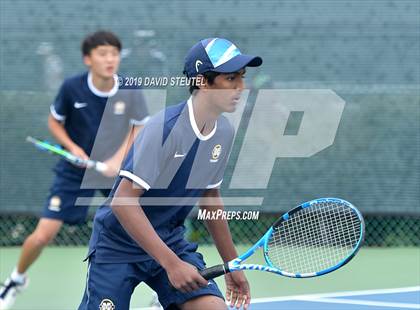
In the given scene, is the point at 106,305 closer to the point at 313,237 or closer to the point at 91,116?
the point at 313,237

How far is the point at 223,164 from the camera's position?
14.0 feet

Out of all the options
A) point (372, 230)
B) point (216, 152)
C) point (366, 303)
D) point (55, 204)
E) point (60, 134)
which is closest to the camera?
point (216, 152)

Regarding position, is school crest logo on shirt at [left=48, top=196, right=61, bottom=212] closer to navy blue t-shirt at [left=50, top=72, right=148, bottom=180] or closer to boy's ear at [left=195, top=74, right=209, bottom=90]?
navy blue t-shirt at [left=50, top=72, right=148, bottom=180]

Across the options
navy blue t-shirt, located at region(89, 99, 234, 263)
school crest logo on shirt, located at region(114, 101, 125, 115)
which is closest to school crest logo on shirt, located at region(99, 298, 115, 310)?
navy blue t-shirt, located at region(89, 99, 234, 263)

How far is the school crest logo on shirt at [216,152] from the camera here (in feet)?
13.6

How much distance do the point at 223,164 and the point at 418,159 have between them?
4.27 metres

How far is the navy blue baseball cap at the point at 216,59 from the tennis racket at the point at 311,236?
1.94 feet

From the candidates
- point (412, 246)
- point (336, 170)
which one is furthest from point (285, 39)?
point (412, 246)

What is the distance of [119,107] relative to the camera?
6.63m

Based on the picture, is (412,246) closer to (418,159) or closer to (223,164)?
(418,159)

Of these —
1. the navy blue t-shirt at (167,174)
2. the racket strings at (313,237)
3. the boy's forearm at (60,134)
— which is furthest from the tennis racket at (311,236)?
the boy's forearm at (60,134)

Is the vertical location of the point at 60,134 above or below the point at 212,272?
above

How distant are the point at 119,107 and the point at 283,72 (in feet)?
6.41

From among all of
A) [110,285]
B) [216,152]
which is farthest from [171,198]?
[110,285]
